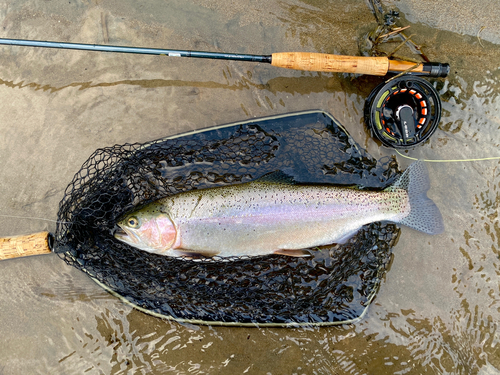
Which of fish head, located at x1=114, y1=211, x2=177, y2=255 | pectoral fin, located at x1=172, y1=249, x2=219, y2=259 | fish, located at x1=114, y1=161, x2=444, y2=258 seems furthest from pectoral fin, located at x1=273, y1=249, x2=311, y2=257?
fish head, located at x1=114, y1=211, x2=177, y2=255

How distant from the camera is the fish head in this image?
92.6 inches

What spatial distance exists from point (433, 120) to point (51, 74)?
3.09 m

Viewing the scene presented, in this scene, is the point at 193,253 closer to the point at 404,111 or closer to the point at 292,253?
the point at 292,253

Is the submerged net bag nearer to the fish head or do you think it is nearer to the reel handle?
the fish head

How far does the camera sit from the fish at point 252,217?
2.38 meters

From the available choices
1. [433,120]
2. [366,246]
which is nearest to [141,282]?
[366,246]

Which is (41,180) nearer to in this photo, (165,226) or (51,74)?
(51,74)

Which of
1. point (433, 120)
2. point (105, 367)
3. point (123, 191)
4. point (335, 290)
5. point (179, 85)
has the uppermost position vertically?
point (179, 85)

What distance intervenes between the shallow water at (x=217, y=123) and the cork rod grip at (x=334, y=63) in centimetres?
27

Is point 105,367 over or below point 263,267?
below

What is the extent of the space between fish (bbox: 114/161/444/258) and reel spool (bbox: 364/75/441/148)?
44 cm

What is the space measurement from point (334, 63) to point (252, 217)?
1294 millimetres

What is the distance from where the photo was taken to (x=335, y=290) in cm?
260

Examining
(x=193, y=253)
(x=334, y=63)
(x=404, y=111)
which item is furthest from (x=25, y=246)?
(x=404, y=111)
